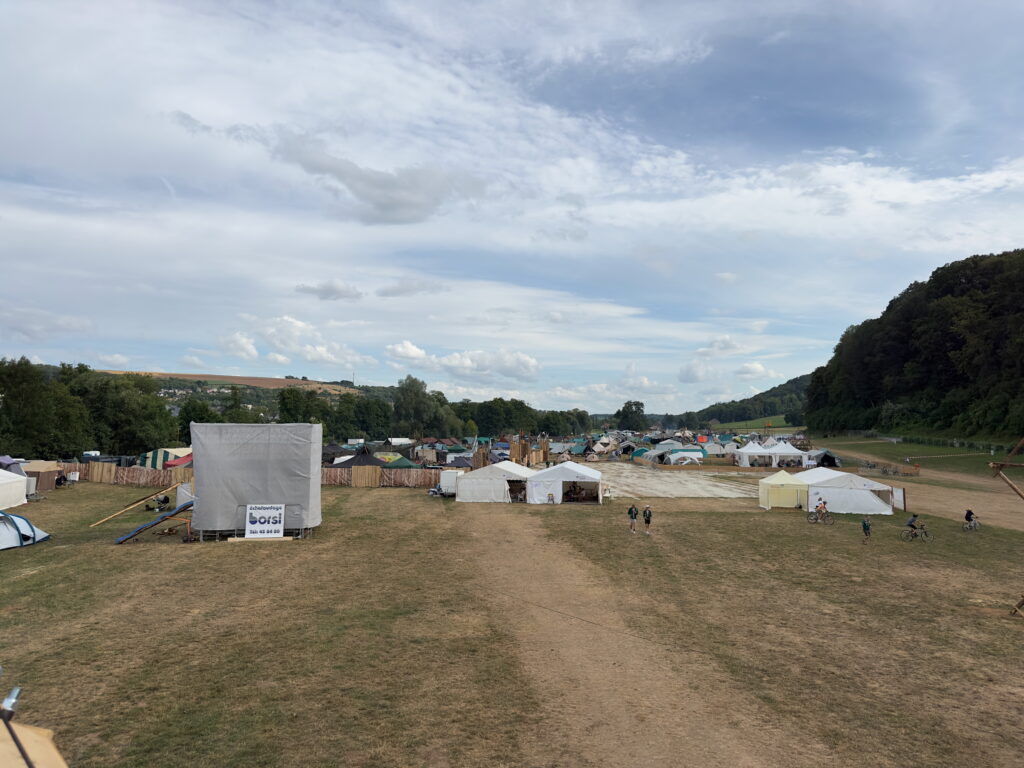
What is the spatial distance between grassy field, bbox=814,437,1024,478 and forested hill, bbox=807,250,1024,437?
487cm

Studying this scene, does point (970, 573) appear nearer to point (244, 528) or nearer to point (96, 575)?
point (244, 528)

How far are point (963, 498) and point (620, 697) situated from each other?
39489 millimetres

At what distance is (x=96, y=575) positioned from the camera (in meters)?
18.5

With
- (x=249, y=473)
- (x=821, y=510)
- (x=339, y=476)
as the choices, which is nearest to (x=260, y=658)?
(x=249, y=473)

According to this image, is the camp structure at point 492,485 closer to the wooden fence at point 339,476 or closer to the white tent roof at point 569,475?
the white tent roof at point 569,475

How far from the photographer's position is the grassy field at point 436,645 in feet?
29.8

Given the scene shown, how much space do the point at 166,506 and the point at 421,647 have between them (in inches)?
979

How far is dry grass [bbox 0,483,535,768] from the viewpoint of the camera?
885 centimetres

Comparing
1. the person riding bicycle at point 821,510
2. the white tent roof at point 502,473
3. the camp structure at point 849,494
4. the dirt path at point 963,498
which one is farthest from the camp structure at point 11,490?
the dirt path at point 963,498

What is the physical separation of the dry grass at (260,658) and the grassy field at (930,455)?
49629 millimetres

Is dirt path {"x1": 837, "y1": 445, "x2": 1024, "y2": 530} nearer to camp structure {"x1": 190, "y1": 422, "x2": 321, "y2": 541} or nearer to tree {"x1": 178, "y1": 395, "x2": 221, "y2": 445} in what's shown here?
camp structure {"x1": 190, "y1": 422, "x2": 321, "y2": 541}

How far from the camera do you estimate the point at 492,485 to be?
122ft

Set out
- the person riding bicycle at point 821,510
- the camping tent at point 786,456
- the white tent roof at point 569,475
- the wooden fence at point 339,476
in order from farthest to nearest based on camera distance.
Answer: the camping tent at point 786,456
the wooden fence at point 339,476
the white tent roof at point 569,475
the person riding bicycle at point 821,510

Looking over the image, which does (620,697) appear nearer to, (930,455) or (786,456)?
(786,456)
